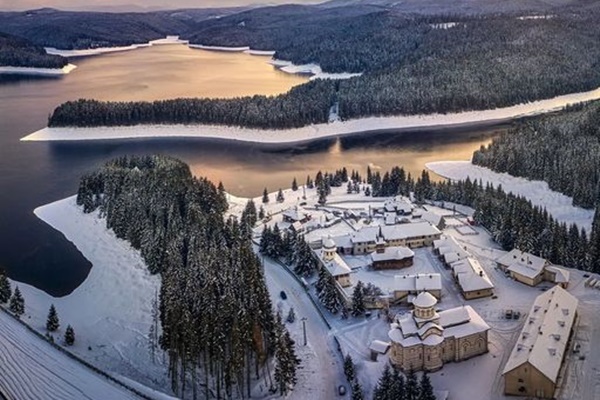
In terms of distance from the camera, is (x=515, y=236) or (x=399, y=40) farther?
(x=399, y=40)

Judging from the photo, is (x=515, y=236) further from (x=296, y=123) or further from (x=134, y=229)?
(x=296, y=123)

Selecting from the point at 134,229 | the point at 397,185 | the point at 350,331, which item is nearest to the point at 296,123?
the point at 397,185

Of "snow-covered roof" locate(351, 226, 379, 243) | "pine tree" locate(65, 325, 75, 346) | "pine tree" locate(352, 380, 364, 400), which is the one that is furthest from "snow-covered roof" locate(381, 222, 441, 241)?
"pine tree" locate(65, 325, 75, 346)

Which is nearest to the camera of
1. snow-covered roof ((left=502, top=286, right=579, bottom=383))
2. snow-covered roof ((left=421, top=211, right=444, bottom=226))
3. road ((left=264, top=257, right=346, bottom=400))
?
snow-covered roof ((left=502, top=286, right=579, bottom=383))

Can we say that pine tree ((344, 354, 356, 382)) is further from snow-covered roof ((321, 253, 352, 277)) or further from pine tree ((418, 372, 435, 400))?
snow-covered roof ((321, 253, 352, 277))

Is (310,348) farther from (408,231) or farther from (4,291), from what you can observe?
(4,291)

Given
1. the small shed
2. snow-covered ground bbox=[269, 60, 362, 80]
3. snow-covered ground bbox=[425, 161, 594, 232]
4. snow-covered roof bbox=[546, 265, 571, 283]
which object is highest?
snow-covered roof bbox=[546, 265, 571, 283]
